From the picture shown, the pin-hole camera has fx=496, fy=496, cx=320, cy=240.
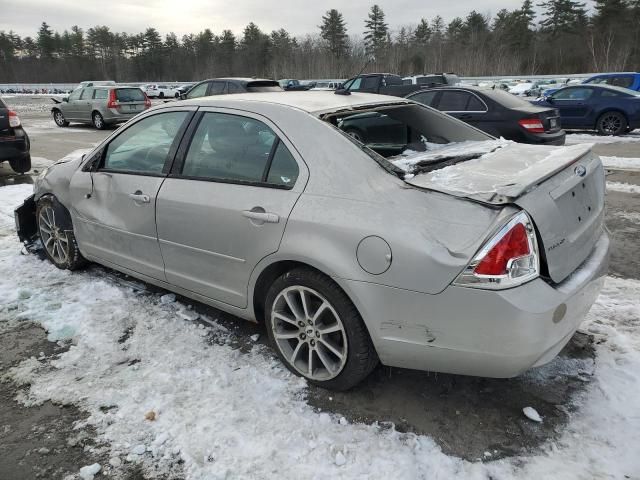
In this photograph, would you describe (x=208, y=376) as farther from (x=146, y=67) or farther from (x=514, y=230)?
(x=146, y=67)

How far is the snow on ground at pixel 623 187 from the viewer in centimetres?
729

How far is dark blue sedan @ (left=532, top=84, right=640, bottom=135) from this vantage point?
13.6m

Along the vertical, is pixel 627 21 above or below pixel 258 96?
above

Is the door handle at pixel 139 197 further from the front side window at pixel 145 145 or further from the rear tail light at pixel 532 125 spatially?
the rear tail light at pixel 532 125

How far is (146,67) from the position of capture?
95.4 metres

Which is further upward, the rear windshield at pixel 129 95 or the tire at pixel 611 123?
the rear windshield at pixel 129 95

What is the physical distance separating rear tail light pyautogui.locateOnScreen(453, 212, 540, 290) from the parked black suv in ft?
30.9

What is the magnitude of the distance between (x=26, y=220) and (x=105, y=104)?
14.7 m

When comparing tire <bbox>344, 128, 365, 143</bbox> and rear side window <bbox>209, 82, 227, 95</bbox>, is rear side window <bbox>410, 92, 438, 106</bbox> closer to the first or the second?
rear side window <bbox>209, 82, 227, 95</bbox>

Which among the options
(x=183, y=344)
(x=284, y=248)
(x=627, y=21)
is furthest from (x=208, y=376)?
(x=627, y=21)

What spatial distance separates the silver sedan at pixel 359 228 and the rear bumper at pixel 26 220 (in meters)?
1.56

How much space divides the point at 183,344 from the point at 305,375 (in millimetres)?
973

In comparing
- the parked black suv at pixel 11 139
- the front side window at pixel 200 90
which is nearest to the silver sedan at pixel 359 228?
the parked black suv at pixel 11 139

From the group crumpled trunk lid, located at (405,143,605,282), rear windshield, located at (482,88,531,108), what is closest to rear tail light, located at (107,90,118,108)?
rear windshield, located at (482,88,531,108)
